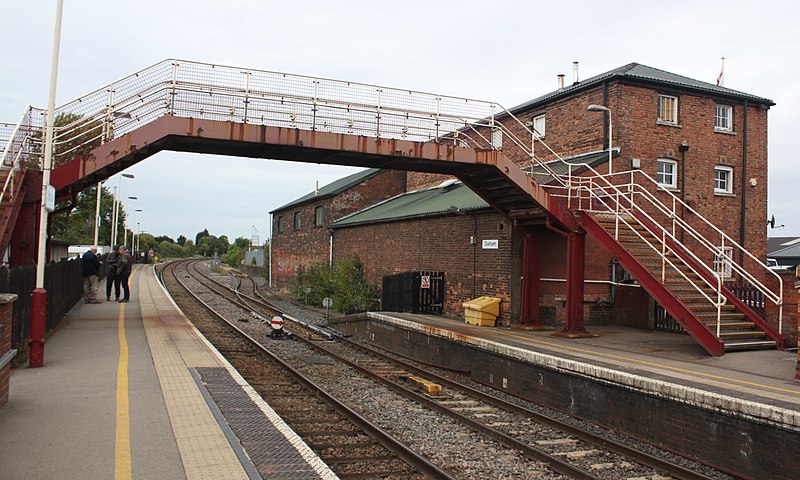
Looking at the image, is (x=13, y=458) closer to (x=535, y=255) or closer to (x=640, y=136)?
(x=535, y=255)

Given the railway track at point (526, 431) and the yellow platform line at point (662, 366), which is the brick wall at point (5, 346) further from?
the yellow platform line at point (662, 366)

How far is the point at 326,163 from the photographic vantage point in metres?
13.6

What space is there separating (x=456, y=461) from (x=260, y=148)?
778cm

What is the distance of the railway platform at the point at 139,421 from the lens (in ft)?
16.6

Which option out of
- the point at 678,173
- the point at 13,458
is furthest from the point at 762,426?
the point at 678,173

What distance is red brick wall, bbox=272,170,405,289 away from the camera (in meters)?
30.3

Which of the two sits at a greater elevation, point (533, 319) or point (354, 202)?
point (354, 202)

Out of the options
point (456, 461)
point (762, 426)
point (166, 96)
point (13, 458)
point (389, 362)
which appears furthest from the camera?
point (389, 362)

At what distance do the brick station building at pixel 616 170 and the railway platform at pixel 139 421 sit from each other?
849 cm

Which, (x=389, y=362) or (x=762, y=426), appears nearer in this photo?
A: (x=762, y=426)

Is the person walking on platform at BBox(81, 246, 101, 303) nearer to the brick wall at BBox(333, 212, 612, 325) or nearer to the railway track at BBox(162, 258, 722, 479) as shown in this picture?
the railway track at BBox(162, 258, 722, 479)

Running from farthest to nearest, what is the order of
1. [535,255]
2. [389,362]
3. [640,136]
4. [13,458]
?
[640,136]
[535,255]
[389,362]
[13,458]

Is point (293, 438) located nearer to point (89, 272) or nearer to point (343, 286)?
point (89, 272)

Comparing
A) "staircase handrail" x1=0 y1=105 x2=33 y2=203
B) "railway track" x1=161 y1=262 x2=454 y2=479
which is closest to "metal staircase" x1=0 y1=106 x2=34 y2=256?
"staircase handrail" x1=0 y1=105 x2=33 y2=203
